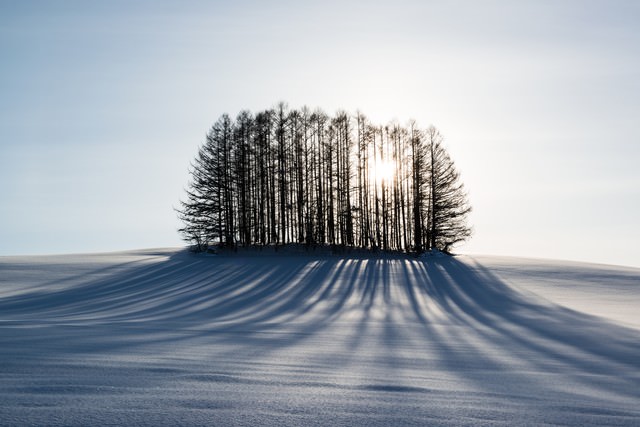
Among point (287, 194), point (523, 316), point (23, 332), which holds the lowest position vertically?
point (523, 316)

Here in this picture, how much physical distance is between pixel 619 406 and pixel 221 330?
28.6 feet

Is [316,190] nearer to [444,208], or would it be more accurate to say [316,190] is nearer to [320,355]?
[444,208]

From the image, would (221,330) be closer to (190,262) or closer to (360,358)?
(360,358)

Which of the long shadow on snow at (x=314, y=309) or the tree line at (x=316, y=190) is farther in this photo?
the tree line at (x=316, y=190)

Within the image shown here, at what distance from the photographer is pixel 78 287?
86.8ft

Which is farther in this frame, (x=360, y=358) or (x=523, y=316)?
(x=523, y=316)

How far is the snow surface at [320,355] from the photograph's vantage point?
461 cm

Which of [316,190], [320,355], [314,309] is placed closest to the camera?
[320,355]

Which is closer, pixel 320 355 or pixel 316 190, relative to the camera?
pixel 320 355

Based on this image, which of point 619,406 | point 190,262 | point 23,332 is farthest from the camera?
point 190,262

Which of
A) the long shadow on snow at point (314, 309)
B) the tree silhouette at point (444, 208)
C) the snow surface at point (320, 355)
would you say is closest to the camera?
the snow surface at point (320, 355)

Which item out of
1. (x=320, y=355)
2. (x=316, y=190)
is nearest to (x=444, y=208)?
(x=316, y=190)

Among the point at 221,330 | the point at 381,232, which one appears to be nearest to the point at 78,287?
the point at 221,330

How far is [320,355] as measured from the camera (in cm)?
874
